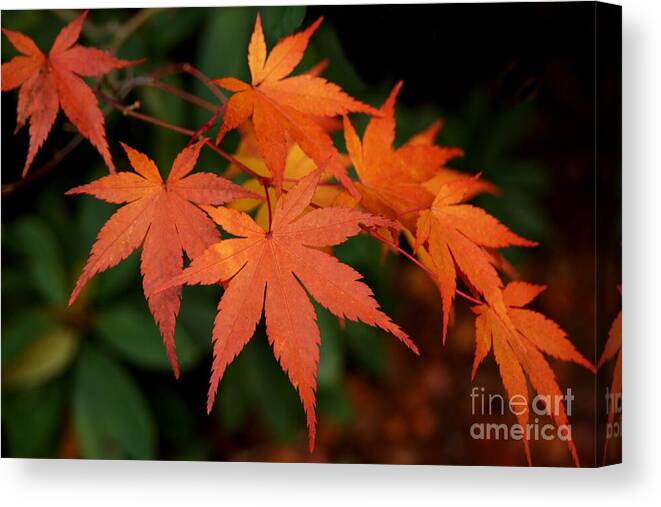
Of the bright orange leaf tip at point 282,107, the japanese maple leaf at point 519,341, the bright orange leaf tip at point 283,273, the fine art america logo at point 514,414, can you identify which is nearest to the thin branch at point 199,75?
the bright orange leaf tip at point 282,107

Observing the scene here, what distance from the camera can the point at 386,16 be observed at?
973 millimetres

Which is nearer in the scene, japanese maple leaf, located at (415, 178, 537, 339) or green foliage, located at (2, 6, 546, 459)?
japanese maple leaf, located at (415, 178, 537, 339)

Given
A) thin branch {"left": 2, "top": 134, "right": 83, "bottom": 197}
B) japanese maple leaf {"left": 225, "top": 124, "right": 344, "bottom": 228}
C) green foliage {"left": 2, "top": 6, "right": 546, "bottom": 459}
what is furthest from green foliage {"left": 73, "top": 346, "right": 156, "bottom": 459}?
japanese maple leaf {"left": 225, "top": 124, "right": 344, "bottom": 228}

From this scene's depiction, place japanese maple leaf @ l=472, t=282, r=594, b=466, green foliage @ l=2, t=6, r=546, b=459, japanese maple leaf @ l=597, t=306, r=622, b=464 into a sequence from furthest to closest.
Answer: green foliage @ l=2, t=6, r=546, b=459, japanese maple leaf @ l=597, t=306, r=622, b=464, japanese maple leaf @ l=472, t=282, r=594, b=466

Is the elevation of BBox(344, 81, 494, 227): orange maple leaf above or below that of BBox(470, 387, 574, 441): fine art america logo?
above

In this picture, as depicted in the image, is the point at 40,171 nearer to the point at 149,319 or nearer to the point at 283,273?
the point at 149,319

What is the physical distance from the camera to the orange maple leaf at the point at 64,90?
783mm

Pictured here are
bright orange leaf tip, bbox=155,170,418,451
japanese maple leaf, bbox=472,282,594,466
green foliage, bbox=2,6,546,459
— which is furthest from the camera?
green foliage, bbox=2,6,546,459

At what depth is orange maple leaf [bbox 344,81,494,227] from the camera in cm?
73

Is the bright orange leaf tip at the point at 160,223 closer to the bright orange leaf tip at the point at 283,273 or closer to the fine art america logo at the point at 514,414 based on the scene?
the bright orange leaf tip at the point at 283,273

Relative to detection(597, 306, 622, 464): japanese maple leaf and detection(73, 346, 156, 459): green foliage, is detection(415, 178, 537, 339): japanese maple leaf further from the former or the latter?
detection(73, 346, 156, 459): green foliage

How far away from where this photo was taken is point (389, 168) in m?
0.75

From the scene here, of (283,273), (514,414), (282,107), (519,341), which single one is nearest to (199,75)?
(282,107)

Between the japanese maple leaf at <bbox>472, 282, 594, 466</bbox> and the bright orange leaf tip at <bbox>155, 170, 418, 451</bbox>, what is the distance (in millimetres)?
131
